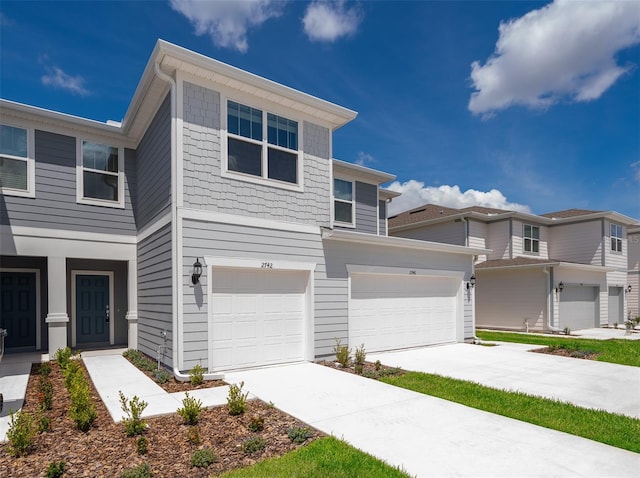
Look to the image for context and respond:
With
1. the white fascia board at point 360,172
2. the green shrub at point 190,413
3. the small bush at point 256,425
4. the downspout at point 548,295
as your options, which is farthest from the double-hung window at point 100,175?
the downspout at point 548,295

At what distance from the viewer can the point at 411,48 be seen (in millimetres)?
11398

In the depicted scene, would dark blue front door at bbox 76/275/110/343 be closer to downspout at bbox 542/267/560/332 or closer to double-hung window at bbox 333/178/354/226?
double-hung window at bbox 333/178/354/226

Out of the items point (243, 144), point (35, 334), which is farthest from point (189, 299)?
point (35, 334)

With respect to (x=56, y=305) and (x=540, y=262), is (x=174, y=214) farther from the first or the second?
(x=540, y=262)

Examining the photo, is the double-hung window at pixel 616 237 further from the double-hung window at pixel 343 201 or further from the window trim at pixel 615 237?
the double-hung window at pixel 343 201

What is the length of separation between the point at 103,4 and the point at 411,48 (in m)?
8.25

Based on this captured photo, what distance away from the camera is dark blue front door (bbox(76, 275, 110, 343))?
10.2 m

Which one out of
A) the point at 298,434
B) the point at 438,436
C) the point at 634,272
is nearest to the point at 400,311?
the point at 438,436

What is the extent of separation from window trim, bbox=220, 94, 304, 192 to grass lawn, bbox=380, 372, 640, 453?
15.5 feet

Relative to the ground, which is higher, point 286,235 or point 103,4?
point 103,4

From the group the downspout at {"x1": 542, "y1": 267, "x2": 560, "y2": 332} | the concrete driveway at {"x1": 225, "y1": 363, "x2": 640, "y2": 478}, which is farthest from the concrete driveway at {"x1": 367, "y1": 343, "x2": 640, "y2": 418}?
the downspout at {"x1": 542, "y1": 267, "x2": 560, "y2": 332}

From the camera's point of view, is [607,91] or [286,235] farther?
[607,91]

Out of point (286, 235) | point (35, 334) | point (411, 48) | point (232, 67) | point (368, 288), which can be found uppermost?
point (411, 48)

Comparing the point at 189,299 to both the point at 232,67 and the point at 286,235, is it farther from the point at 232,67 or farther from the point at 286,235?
the point at 232,67
